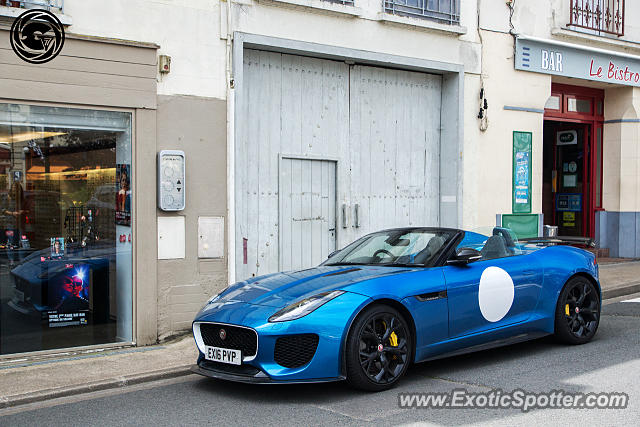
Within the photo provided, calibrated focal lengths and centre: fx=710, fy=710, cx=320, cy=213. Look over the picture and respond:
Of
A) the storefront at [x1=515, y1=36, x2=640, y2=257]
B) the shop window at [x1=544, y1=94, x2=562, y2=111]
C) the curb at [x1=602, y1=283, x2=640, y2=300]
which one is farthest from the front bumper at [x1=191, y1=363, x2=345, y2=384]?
the shop window at [x1=544, y1=94, x2=562, y2=111]

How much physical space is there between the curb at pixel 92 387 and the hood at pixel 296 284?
975 mm

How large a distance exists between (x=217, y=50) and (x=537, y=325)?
16.5 feet

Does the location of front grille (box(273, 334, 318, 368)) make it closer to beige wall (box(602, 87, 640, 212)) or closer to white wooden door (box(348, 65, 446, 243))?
white wooden door (box(348, 65, 446, 243))

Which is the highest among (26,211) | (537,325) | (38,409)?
(26,211)

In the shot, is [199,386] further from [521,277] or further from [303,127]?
[303,127]

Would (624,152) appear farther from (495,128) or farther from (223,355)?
(223,355)

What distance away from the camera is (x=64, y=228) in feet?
26.1

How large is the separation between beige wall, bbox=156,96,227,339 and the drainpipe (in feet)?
0.28

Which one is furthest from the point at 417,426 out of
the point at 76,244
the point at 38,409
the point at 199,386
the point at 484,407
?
the point at 76,244

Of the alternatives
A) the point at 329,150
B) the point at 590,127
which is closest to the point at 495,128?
the point at 329,150

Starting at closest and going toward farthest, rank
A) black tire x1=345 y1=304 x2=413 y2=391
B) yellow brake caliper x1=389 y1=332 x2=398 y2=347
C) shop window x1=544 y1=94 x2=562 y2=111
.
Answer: black tire x1=345 y1=304 x2=413 y2=391
yellow brake caliper x1=389 y1=332 x2=398 y2=347
shop window x1=544 y1=94 x2=562 y2=111

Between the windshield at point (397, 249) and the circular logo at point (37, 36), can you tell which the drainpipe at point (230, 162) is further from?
the circular logo at point (37, 36)

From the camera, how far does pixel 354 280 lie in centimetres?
600

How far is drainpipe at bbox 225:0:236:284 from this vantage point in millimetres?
8969
